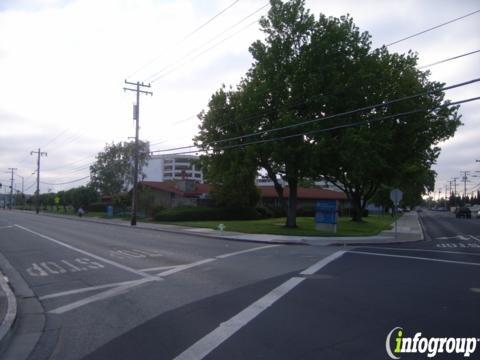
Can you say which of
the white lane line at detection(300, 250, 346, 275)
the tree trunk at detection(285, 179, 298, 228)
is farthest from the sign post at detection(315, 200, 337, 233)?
the white lane line at detection(300, 250, 346, 275)

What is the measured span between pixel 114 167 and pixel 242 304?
62.2 meters

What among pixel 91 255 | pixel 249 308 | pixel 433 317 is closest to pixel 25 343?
pixel 249 308

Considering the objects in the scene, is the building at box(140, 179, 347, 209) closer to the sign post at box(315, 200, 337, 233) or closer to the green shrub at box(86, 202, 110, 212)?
the green shrub at box(86, 202, 110, 212)

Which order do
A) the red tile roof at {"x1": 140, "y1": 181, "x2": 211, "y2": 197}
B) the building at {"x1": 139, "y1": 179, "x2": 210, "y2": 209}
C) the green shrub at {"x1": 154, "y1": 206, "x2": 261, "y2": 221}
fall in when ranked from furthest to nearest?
the red tile roof at {"x1": 140, "y1": 181, "x2": 211, "y2": 197}
the building at {"x1": 139, "y1": 179, "x2": 210, "y2": 209}
the green shrub at {"x1": 154, "y1": 206, "x2": 261, "y2": 221}

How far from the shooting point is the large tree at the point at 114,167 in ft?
221

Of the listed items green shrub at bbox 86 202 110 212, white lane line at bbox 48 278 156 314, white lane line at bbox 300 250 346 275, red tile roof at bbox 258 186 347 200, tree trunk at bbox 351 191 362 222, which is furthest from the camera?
green shrub at bbox 86 202 110 212

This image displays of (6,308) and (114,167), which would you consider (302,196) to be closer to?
(114,167)

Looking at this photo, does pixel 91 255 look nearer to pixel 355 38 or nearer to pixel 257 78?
pixel 257 78

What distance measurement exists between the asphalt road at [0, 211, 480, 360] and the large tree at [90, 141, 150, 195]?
171 ft

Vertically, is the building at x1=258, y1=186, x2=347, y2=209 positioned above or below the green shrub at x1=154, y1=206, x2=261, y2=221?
above

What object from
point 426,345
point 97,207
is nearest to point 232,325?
point 426,345

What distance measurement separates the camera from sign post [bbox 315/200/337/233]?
29359 millimetres

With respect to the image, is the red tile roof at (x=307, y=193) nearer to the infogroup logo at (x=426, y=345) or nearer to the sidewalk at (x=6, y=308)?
the sidewalk at (x=6, y=308)

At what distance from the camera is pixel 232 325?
7.16m
